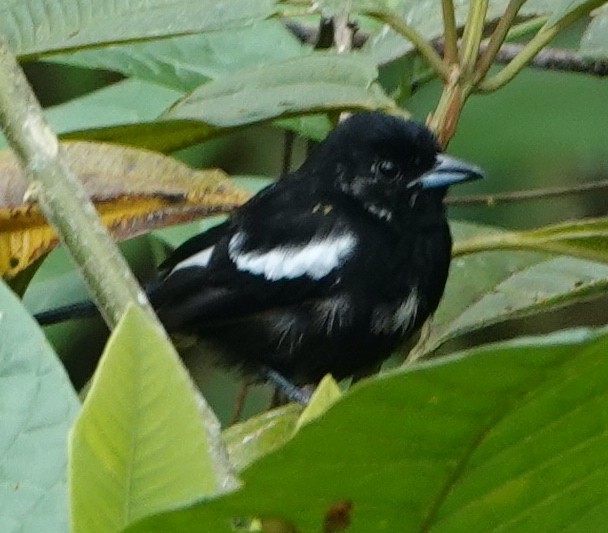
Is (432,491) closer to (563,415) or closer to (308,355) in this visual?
(563,415)

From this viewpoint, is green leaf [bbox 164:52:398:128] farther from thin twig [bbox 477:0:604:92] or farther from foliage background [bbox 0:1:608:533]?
foliage background [bbox 0:1:608:533]

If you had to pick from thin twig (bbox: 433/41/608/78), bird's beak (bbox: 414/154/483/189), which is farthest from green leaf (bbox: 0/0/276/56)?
bird's beak (bbox: 414/154/483/189)

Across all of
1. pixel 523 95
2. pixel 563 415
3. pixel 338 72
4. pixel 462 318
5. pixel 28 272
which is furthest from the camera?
pixel 523 95

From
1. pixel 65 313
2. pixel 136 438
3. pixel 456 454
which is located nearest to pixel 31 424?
pixel 136 438

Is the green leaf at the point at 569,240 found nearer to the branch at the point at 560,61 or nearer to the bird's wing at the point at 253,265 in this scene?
the branch at the point at 560,61

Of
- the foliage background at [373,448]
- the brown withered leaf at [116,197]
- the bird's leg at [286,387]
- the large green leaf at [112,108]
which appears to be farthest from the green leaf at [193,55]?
the foliage background at [373,448]

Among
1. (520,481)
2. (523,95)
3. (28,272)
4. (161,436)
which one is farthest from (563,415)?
(523,95)
